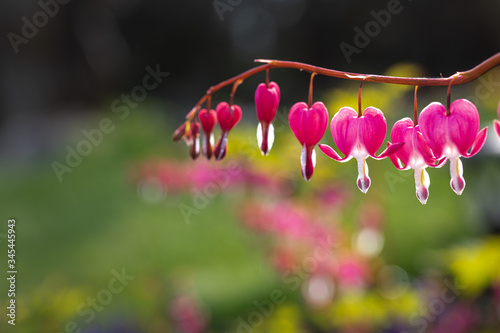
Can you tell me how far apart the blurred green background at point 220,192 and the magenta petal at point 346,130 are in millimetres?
1186

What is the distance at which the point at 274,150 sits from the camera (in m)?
2.81

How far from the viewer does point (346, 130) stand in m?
0.99

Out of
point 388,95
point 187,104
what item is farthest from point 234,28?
point 388,95

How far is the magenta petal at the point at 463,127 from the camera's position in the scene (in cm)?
88

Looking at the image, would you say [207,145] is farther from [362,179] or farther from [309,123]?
[362,179]

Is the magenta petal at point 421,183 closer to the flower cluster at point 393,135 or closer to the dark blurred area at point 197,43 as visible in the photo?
the flower cluster at point 393,135

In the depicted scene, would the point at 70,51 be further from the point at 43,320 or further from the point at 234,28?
the point at 43,320

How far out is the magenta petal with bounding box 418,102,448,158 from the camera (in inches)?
35.1

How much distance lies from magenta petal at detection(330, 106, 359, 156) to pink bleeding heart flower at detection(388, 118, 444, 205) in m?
0.07

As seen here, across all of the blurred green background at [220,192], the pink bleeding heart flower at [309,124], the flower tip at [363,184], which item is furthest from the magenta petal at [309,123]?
the blurred green background at [220,192]

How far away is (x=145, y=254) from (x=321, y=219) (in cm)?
377

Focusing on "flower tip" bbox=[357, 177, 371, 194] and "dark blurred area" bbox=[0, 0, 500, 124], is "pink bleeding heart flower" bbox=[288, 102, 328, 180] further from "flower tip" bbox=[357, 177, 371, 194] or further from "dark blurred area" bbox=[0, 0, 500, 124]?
"dark blurred area" bbox=[0, 0, 500, 124]

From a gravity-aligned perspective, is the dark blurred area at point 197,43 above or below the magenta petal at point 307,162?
below

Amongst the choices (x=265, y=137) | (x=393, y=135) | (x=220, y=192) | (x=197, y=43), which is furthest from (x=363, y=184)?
(x=197, y=43)
